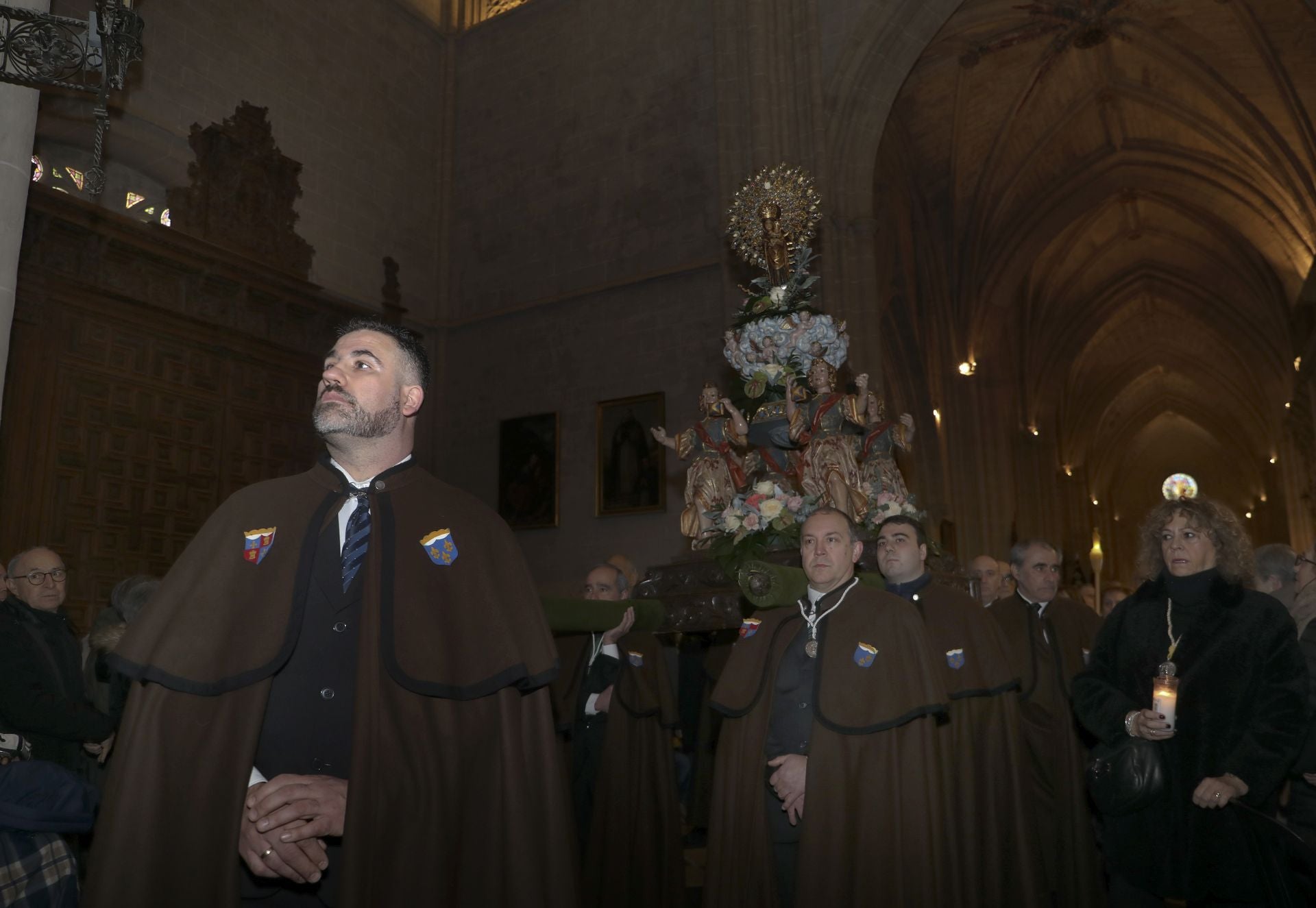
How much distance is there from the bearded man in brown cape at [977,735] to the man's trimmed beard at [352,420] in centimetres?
267

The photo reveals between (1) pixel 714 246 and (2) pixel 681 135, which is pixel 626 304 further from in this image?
(2) pixel 681 135

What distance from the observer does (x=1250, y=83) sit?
17531 mm

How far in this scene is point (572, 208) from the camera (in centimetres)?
1477

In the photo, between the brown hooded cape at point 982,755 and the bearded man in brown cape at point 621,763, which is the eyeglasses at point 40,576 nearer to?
the bearded man in brown cape at point 621,763

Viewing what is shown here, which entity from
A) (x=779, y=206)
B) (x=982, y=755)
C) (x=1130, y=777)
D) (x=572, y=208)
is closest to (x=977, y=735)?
(x=982, y=755)

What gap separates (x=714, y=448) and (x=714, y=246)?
7.29m

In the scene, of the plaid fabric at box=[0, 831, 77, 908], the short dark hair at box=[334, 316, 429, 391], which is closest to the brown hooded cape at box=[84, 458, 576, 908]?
the short dark hair at box=[334, 316, 429, 391]

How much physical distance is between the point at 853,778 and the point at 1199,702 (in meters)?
1.24

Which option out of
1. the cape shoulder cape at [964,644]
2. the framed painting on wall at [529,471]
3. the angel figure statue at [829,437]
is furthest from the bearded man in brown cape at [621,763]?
the framed painting on wall at [529,471]

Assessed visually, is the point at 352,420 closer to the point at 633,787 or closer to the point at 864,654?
the point at 864,654

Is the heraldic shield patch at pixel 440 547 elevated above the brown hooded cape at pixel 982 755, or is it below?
above

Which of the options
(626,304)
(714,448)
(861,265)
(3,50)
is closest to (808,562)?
(714,448)

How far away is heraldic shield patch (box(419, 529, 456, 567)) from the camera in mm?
2201

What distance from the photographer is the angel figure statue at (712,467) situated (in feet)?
21.1
